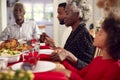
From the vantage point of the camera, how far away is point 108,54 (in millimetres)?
1359

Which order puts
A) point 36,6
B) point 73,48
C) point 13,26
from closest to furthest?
point 73,48, point 13,26, point 36,6

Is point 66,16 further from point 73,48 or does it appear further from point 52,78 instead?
point 52,78

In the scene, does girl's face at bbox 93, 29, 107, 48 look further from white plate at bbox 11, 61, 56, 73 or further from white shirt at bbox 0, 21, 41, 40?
white shirt at bbox 0, 21, 41, 40

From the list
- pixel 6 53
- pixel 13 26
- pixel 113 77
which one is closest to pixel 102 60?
pixel 113 77

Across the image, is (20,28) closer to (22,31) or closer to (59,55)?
(22,31)

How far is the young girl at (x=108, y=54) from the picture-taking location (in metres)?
1.27

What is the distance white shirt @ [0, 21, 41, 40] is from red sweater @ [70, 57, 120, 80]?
→ 2003mm

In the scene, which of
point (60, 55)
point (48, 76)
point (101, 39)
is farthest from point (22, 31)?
point (48, 76)

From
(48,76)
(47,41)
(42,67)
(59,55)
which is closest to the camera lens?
(48,76)

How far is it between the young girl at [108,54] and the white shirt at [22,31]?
2.05m

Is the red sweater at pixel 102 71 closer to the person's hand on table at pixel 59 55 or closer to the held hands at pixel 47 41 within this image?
the person's hand on table at pixel 59 55

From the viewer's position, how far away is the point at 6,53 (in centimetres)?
163

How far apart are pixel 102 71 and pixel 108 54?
102 mm

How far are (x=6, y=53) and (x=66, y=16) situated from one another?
0.82 metres
